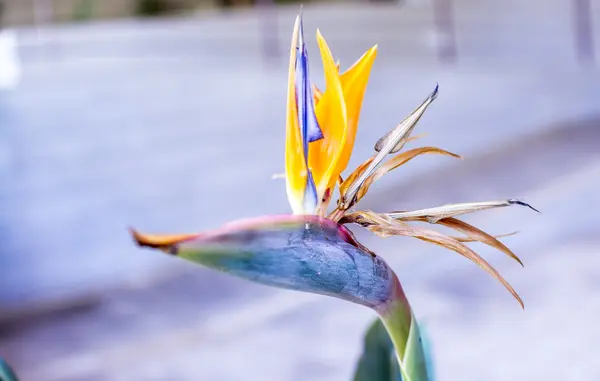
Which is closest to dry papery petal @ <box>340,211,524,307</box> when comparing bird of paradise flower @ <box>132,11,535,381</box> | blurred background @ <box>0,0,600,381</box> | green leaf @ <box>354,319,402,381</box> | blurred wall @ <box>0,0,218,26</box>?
bird of paradise flower @ <box>132,11,535,381</box>

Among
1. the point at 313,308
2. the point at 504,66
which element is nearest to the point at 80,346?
the point at 313,308

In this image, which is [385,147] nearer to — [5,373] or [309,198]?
[309,198]

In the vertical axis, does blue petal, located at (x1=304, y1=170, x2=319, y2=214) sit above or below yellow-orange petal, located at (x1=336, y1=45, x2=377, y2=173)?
below

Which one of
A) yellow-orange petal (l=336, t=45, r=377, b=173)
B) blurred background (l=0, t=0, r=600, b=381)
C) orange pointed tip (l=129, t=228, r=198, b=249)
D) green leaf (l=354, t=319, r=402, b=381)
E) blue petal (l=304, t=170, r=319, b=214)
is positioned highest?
yellow-orange petal (l=336, t=45, r=377, b=173)

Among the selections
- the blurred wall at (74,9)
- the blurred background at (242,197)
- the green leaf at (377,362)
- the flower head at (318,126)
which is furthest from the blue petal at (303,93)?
the blurred wall at (74,9)

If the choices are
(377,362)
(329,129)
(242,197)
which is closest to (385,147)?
(329,129)

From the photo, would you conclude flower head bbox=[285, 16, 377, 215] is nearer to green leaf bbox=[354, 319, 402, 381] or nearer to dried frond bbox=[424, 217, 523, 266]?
dried frond bbox=[424, 217, 523, 266]

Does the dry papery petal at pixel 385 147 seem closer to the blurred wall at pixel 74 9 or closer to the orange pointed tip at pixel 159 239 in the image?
the orange pointed tip at pixel 159 239
